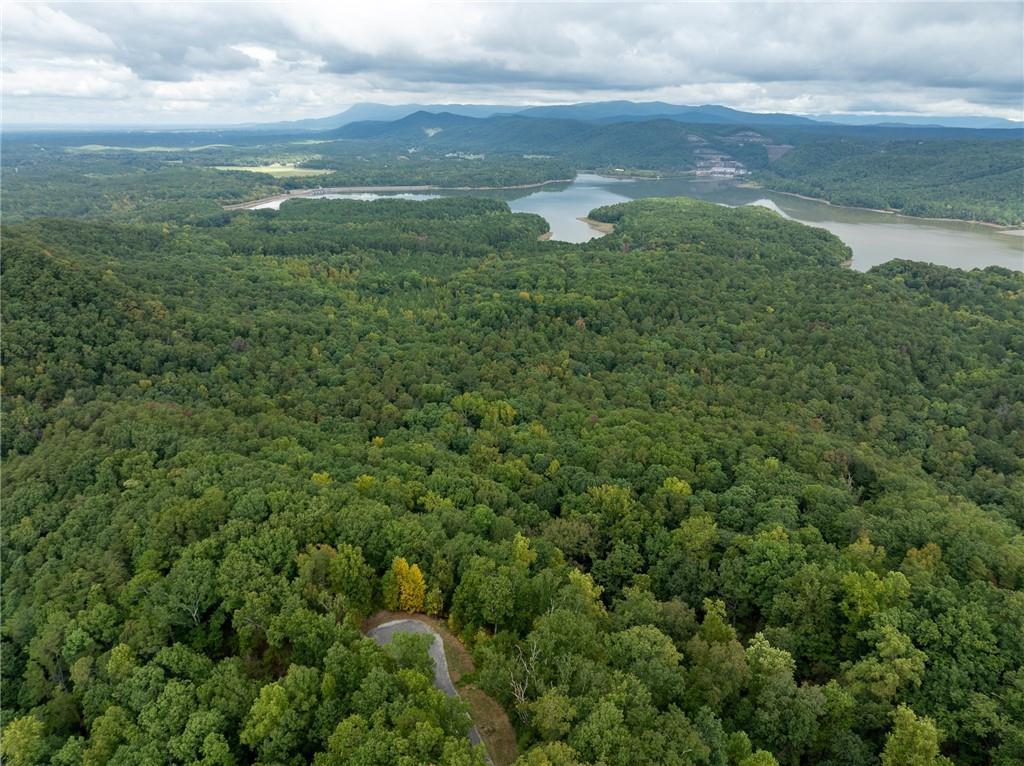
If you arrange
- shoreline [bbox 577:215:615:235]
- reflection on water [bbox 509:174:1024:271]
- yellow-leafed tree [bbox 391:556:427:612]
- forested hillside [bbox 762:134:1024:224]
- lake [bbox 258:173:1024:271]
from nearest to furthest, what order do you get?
yellow-leafed tree [bbox 391:556:427:612], reflection on water [bbox 509:174:1024:271], lake [bbox 258:173:1024:271], shoreline [bbox 577:215:615:235], forested hillside [bbox 762:134:1024:224]

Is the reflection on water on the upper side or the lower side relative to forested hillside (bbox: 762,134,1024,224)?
lower

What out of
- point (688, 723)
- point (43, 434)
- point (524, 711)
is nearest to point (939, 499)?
point (688, 723)

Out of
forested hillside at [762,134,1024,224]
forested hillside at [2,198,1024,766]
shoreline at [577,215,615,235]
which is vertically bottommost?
forested hillside at [2,198,1024,766]

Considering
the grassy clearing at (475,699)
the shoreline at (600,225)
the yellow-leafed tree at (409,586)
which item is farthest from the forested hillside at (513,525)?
the shoreline at (600,225)

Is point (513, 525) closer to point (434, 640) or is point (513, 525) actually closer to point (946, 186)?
point (434, 640)

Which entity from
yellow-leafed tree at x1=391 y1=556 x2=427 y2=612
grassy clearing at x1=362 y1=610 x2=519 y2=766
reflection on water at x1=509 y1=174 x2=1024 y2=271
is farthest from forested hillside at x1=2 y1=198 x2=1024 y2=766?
reflection on water at x1=509 y1=174 x2=1024 y2=271

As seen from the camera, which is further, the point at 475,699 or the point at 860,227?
the point at 860,227

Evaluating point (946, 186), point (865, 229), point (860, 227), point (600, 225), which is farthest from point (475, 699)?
point (946, 186)

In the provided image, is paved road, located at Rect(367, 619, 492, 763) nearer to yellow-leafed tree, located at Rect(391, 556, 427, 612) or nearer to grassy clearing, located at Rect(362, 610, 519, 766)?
grassy clearing, located at Rect(362, 610, 519, 766)
